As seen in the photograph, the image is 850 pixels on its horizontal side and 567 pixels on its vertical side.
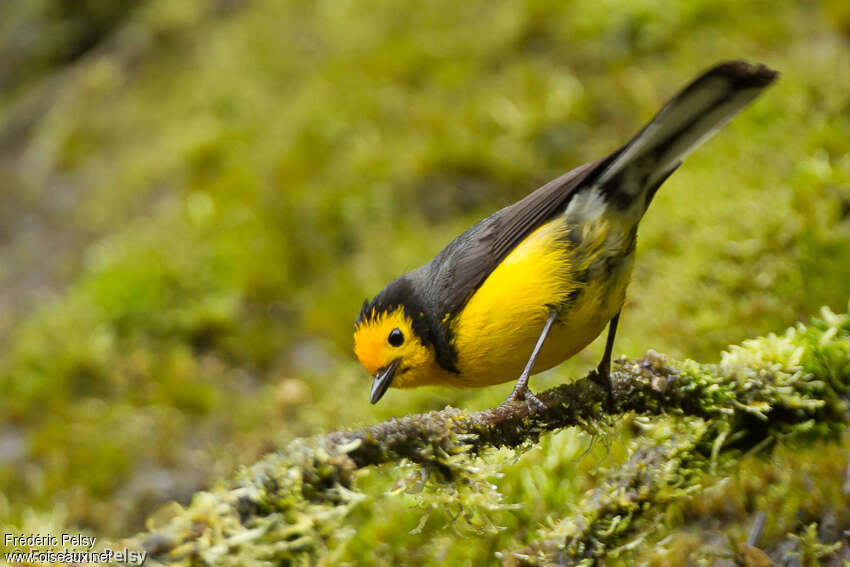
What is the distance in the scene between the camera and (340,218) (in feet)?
24.6

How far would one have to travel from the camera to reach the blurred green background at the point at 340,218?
4656 millimetres

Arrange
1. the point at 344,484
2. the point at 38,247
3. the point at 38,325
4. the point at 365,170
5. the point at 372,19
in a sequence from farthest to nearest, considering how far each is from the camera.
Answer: the point at 372,19 < the point at 38,247 < the point at 365,170 < the point at 38,325 < the point at 344,484

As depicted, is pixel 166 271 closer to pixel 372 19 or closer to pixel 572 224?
pixel 372 19

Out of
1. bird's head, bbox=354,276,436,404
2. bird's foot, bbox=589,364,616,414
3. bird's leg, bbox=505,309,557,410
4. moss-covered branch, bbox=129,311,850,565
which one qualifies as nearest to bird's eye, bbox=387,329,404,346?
bird's head, bbox=354,276,436,404

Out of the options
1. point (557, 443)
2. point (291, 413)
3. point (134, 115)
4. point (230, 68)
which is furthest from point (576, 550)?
point (134, 115)

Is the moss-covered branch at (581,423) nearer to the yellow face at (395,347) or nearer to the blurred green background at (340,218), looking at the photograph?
the blurred green background at (340,218)

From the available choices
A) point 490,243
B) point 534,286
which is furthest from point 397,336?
point 534,286

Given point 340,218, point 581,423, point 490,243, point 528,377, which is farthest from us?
point 340,218

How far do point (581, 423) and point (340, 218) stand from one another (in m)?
5.15

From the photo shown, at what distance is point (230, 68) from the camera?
32.6ft

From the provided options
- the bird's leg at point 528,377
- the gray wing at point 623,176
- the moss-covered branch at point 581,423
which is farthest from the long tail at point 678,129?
the moss-covered branch at point 581,423

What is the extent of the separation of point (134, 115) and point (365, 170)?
460 centimetres

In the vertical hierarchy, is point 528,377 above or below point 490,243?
below

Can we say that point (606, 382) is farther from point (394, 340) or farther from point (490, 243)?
point (394, 340)
